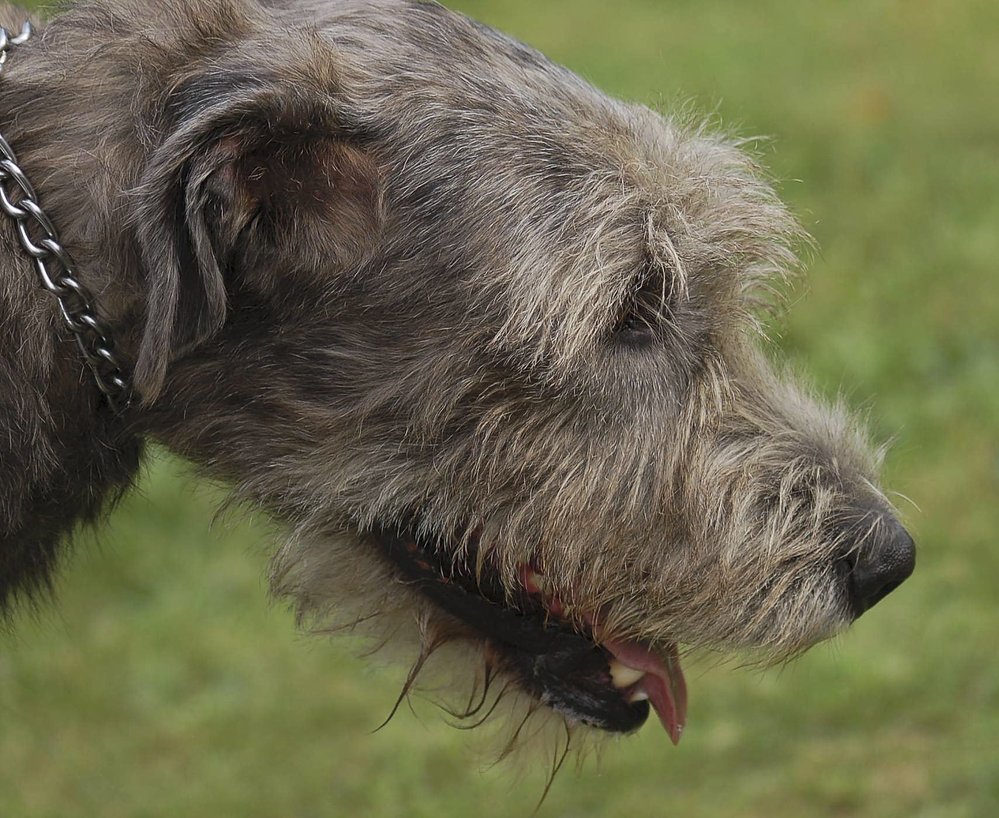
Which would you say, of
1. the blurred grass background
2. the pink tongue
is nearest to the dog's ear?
the blurred grass background

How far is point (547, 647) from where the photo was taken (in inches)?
163

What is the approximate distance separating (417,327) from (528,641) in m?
1.06

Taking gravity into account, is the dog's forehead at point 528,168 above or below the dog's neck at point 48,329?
above

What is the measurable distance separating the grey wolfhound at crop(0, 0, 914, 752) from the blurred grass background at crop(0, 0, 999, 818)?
21.1 inches

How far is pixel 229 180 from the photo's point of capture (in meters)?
3.49

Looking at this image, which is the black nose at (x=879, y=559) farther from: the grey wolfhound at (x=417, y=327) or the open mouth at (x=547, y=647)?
the open mouth at (x=547, y=647)

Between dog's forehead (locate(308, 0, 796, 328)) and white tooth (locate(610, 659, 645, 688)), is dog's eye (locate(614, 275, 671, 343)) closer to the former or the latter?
dog's forehead (locate(308, 0, 796, 328))

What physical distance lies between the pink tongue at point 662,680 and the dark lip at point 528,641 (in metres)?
0.05

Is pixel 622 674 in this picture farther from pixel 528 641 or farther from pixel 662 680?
pixel 528 641

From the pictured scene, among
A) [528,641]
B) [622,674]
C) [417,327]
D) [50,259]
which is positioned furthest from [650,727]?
[50,259]

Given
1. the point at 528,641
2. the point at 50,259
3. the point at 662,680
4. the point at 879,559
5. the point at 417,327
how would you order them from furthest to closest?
1. the point at 662,680
2. the point at 528,641
3. the point at 879,559
4. the point at 417,327
5. the point at 50,259

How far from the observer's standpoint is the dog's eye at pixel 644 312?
3.77 metres

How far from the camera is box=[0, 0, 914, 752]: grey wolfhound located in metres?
3.55

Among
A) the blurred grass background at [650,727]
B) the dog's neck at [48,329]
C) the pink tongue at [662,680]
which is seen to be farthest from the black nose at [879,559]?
the dog's neck at [48,329]
